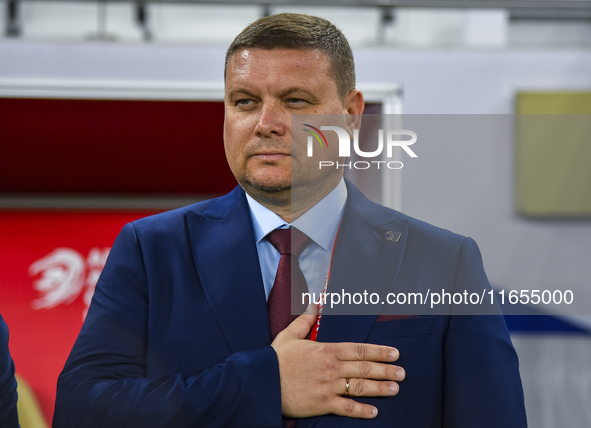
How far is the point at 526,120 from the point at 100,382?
1.54 meters

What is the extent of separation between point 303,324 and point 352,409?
0.22 meters

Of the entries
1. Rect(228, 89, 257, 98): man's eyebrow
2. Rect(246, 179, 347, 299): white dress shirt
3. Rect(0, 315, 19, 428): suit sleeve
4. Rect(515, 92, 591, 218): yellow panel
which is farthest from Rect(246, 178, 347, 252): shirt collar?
Rect(0, 315, 19, 428): suit sleeve

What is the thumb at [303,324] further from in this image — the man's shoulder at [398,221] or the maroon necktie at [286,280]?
the man's shoulder at [398,221]

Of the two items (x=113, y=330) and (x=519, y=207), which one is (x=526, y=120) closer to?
(x=519, y=207)

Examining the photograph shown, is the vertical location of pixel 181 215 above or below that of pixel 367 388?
above

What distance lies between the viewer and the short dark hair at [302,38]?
1.25m

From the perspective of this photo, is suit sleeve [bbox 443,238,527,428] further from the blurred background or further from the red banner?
the red banner

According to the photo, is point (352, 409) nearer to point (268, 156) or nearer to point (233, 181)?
point (268, 156)

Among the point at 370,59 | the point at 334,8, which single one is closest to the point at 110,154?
the point at 370,59

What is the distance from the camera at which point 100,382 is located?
1.12 metres

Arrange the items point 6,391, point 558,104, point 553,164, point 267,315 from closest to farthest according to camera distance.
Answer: point 267,315
point 6,391
point 553,164
point 558,104

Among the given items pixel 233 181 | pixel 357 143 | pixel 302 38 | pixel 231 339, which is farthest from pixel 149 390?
pixel 233 181

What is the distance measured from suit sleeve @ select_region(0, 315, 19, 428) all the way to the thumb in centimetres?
91

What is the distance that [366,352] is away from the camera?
3.83ft
